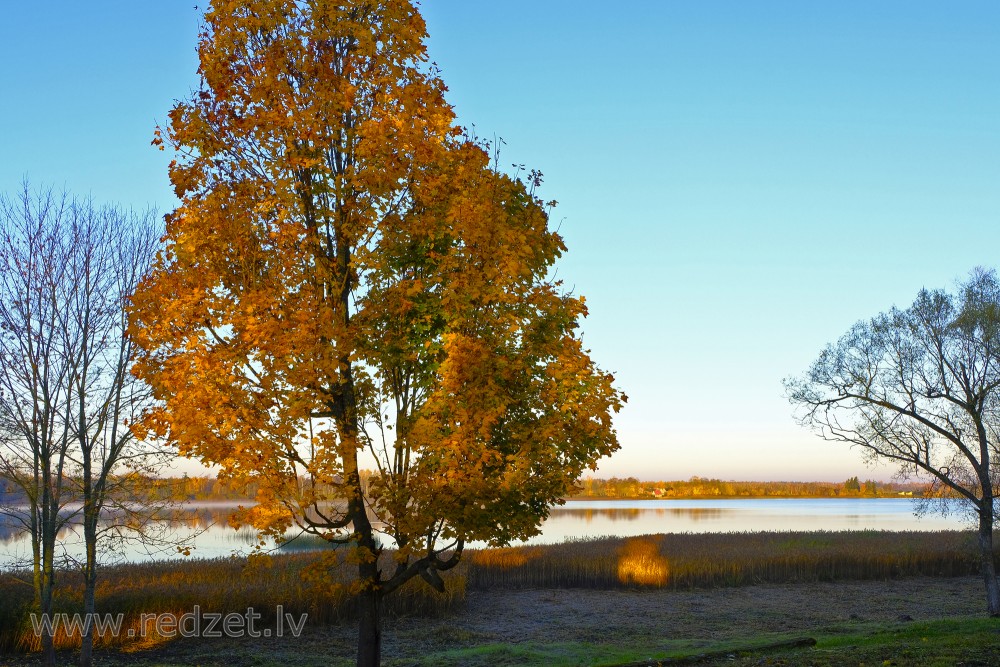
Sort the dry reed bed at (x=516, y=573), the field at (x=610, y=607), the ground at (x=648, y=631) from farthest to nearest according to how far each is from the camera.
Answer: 1. the dry reed bed at (x=516, y=573)
2. the field at (x=610, y=607)
3. the ground at (x=648, y=631)

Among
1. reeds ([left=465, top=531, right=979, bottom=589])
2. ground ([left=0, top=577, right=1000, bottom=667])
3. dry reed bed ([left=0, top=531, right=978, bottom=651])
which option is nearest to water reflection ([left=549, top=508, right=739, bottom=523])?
dry reed bed ([left=0, top=531, right=978, bottom=651])

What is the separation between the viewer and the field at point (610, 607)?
15273 mm

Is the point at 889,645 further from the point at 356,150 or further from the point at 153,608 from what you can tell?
the point at 153,608

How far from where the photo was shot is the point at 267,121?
950cm

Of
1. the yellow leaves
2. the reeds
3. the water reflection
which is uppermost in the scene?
the yellow leaves

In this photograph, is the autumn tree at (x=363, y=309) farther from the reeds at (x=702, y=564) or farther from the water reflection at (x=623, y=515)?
the water reflection at (x=623, y=515)

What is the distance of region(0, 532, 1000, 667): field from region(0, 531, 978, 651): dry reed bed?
0.18 feet

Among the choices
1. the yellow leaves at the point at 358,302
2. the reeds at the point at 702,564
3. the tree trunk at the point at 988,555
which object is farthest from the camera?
the reeds at the point at 702,564

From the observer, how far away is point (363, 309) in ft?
31.6

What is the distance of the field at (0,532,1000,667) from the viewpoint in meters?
15.3

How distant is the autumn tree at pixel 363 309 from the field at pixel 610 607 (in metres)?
1.77

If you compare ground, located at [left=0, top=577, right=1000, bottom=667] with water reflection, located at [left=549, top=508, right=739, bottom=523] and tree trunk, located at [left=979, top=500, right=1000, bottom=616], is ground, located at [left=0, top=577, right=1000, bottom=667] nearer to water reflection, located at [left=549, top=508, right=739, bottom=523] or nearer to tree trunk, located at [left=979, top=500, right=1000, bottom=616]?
tree trunk, located at [left=979, top=500, right=1000, bottom=616]

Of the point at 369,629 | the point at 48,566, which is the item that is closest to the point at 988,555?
the point at 369,629

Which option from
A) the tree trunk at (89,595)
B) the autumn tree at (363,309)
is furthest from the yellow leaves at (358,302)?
the tree trunk at (89,595)
